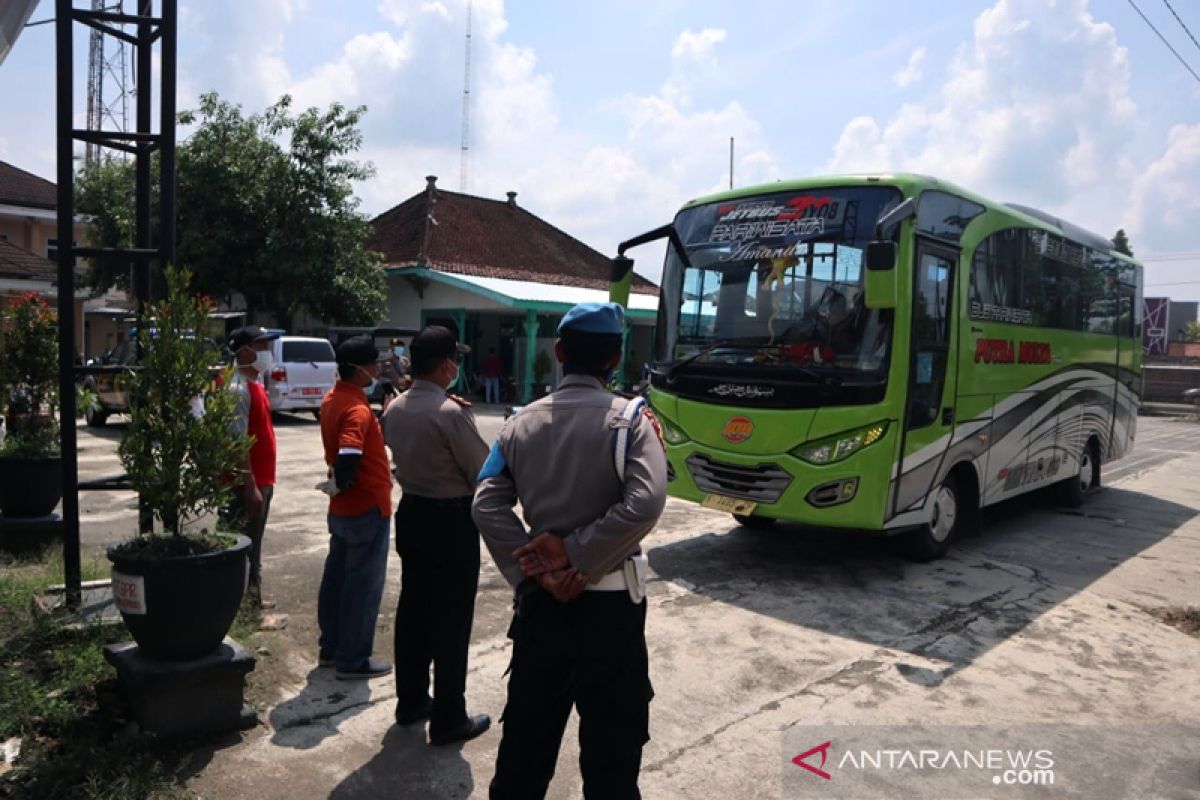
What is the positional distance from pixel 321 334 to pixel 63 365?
20.7m

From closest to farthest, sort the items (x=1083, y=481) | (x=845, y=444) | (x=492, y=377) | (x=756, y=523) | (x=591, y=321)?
(x=591, y=321)
(x=845, y=444)
(x=756, y=523)
(x=1083, y=481)
(x=492, y=377)

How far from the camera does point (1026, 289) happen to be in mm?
8758

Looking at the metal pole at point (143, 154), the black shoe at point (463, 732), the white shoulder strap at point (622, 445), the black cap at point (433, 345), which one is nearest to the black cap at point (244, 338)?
the metal pole at point (143, 154)

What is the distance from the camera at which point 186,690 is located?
3840 millimetres

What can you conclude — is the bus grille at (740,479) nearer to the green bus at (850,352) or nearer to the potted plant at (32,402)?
the green bus at (850,352)

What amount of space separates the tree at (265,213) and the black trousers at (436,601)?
61.4 ft

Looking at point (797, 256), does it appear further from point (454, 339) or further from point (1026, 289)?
point (454, 339)

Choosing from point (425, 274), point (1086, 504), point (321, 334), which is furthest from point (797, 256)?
point (321, 334)

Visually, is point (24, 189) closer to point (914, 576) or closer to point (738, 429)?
point (738, 429)

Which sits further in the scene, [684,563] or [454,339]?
[684,563]

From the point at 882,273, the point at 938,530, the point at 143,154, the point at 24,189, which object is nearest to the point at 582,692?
the point at 882,273

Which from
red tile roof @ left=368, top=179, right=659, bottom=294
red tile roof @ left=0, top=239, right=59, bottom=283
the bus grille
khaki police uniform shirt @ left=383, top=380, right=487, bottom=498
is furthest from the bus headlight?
red tile roof @ left=0, top=239, right=59, bottom=283

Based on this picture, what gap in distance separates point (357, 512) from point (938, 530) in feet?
17.6

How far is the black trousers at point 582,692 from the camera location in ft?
8.93
